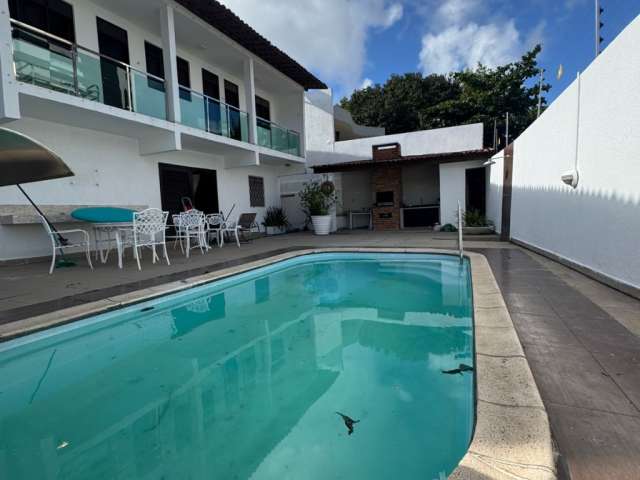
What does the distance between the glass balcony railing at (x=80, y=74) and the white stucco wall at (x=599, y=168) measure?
8437mm

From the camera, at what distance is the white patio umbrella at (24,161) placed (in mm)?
3023

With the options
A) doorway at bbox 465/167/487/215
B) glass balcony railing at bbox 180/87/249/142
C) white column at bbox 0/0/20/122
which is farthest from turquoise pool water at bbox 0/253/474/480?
doorway at bbox 465/167/487/215

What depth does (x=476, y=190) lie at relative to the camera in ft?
42.3

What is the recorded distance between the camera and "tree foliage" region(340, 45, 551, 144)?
23.6 meters

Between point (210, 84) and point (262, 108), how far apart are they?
3036 mm

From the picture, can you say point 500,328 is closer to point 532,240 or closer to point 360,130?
point 532,240

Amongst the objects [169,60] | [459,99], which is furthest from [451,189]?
[459,99]

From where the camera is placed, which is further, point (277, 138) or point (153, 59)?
point (277, 138)

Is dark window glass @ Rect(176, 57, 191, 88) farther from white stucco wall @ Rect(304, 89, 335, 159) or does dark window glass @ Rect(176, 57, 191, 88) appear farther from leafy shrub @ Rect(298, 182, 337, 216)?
white stucco wall @ Rect(304, 89, 335, 159)

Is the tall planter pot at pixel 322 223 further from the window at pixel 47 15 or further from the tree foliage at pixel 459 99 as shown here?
the tree foliage at pixel 459 99

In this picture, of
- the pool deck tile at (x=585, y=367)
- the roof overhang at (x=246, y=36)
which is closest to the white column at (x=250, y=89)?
the roof overhang at (x=246, y=36)

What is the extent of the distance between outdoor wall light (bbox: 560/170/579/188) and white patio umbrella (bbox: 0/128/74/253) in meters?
6.50

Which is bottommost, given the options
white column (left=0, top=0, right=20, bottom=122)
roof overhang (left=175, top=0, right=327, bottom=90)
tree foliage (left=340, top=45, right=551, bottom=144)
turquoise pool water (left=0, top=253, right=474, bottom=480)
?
turquoise pool water (left=0, top=253, right=474, bottom=480)

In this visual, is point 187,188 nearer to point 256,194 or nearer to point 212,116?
point 212,116
